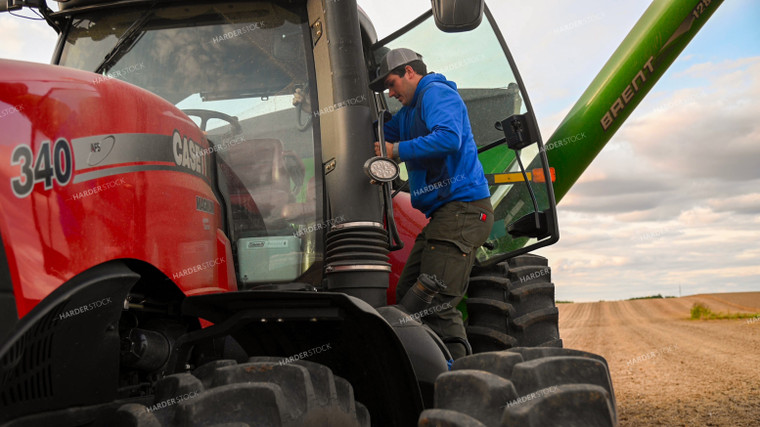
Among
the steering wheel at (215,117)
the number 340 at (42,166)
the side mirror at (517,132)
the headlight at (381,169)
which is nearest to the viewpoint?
the number 340 at (42,166)

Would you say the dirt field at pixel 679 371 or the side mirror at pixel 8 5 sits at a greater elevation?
the side mirror at pixel 8 5

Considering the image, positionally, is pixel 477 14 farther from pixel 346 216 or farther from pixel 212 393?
pixel 212 393

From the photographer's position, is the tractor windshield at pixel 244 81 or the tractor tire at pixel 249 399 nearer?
the tractor tire at pixel 249 399

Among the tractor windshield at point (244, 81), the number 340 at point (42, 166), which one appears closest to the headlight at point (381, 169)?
the tractor windshield at point (244, 81)

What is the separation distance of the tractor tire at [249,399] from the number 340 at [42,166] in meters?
0.64

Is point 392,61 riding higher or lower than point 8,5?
lower

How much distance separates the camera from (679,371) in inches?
321

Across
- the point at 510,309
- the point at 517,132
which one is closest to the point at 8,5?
the point at 517,132

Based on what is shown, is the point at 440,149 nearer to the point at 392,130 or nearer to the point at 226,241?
the point at 392,130

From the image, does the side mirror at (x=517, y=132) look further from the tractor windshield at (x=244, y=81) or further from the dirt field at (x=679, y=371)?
the dirt field at (x=679, y=371)

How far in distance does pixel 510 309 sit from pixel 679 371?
5.37 metres

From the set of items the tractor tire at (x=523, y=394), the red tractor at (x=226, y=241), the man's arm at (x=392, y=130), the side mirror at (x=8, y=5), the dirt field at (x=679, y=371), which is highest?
the side mirror at (x=8, y=5)

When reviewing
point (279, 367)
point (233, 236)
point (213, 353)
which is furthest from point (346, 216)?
point (279, 367)

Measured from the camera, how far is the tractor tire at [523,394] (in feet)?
6.08
